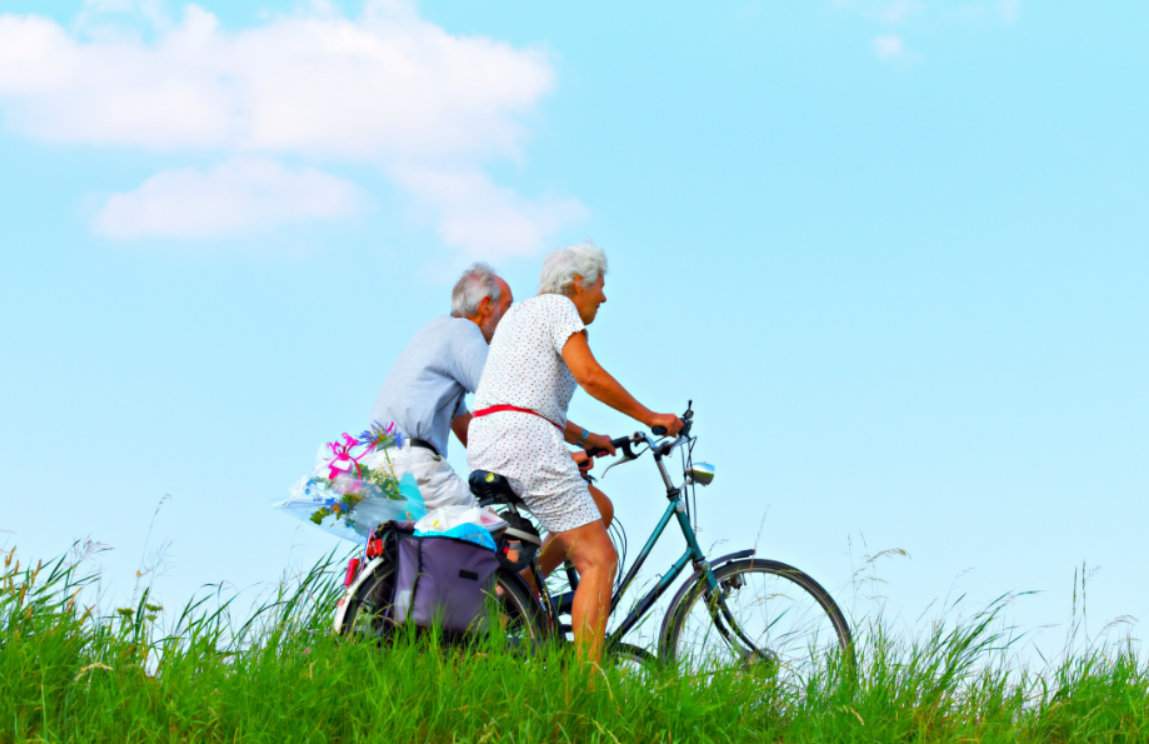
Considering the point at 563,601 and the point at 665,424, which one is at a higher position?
the point at 665,424

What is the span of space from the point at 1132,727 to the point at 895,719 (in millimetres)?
1188

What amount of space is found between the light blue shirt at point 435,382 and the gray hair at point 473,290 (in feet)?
0.54

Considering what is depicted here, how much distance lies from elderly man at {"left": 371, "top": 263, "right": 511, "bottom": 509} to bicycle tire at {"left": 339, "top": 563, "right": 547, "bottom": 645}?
98cm

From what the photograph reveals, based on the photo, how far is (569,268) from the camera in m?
6.55

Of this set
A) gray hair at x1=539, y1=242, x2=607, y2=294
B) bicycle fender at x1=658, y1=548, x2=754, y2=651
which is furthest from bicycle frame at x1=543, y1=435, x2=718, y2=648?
gray hair at x1=539, y1=242, x2=607, y2=294

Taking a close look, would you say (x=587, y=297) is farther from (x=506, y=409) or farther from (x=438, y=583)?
(x=438, y=583)

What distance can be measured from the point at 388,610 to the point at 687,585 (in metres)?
1.53

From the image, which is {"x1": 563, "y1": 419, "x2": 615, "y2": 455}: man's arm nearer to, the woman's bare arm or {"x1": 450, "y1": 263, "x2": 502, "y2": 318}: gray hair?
the woman's bare arm

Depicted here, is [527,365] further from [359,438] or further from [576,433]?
[359,438]

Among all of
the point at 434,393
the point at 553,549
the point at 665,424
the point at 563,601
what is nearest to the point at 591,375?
the point at 665,424

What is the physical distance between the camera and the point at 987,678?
20.8 ft

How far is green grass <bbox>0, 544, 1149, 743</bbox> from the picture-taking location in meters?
5.51

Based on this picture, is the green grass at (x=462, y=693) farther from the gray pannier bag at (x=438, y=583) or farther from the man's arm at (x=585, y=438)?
the man's arm at (x=585, y=438)

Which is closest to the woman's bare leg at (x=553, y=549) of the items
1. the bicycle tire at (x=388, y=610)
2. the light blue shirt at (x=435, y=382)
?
the bicycle tire at (x=388, y=610)
